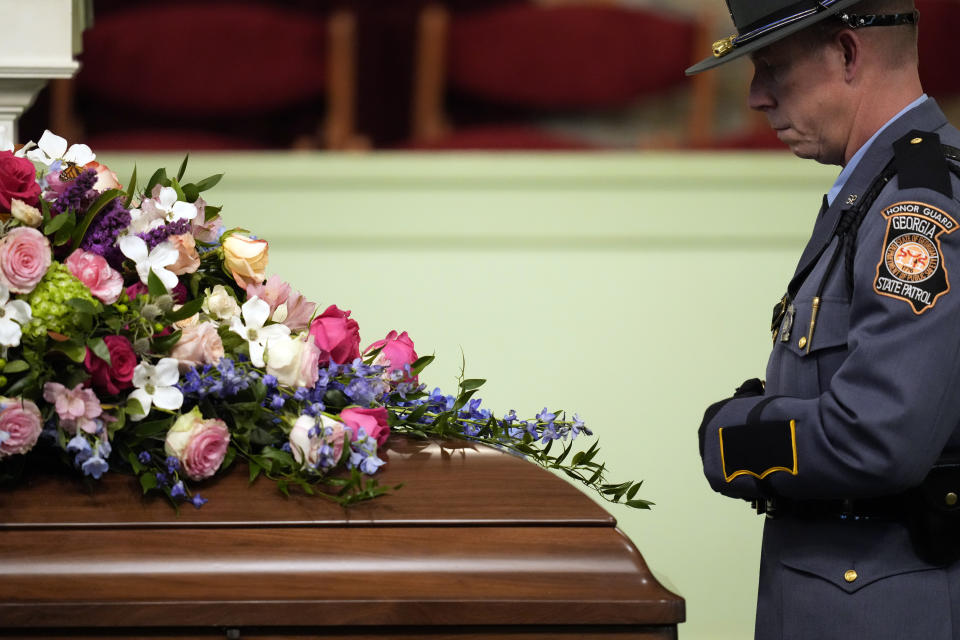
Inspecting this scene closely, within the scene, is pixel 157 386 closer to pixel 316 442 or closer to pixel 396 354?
pixel 316 442

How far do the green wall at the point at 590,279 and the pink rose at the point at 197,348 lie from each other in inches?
56.2

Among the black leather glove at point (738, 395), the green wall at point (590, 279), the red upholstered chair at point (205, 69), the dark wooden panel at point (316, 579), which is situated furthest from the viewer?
the red upholstered chair at point (205, 69)

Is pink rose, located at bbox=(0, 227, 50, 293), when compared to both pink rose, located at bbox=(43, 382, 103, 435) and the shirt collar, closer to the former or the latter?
pink rose, located at bbox=(43, 382, 103, 435)

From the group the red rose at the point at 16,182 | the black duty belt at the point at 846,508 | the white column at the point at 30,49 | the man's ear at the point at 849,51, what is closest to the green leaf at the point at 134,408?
the red rose at the point at 16,182

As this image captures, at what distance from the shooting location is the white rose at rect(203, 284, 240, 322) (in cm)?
108

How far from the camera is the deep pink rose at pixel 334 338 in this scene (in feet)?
3.66

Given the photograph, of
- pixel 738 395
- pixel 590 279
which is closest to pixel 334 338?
pixel 738 395

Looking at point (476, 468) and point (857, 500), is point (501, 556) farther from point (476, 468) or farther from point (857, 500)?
point (857, 500)

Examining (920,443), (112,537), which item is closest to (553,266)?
(920,443)

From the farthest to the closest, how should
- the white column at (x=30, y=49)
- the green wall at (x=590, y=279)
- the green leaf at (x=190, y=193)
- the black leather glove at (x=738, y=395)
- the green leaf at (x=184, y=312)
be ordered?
the green wall at (x=590, y=279)
the white column at (x=30, y=49)
the black leather glove at (x=738, y=395)
the green leaf at (x=190, y=193)
the green leaf at (x=184, y=312)

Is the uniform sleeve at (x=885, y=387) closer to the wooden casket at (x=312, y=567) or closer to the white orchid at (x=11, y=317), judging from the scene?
the wooden casket at (x=312, y=567)

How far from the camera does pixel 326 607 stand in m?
0.92

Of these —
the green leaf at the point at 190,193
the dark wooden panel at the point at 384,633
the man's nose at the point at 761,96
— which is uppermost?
the man's nose at the point at 761,96

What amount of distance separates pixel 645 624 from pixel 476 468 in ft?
0.69
